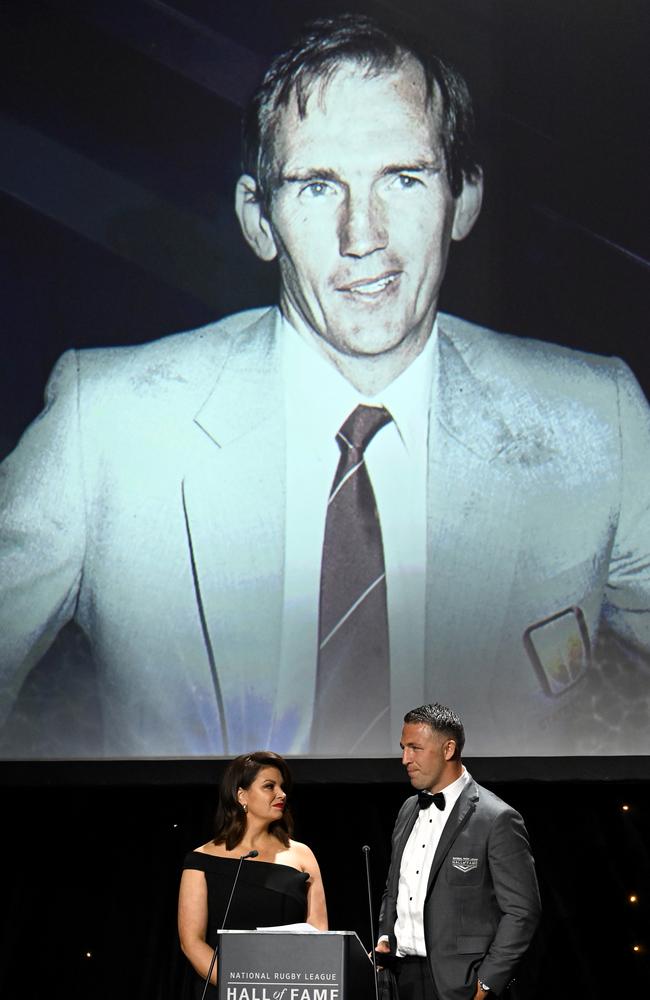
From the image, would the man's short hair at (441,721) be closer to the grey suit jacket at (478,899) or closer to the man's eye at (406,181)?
the grey suit jacket at (478,899)

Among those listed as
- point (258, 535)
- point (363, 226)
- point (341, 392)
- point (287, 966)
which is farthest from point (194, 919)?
point (363, 226)

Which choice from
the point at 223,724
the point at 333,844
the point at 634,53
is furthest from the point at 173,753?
the point at 634,53

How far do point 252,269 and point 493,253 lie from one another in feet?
3.14

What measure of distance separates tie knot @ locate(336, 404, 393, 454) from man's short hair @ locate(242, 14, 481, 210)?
917mm

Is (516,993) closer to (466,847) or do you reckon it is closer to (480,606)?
(480,606)

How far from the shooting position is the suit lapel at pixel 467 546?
15.4 ft

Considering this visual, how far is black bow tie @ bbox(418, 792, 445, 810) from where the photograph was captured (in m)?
3.21

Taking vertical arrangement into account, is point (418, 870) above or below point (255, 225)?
below

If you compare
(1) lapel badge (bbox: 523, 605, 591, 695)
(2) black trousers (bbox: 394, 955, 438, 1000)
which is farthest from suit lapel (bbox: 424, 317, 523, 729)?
(2) black trousers (bbox: 394, 955, 438, 1000)

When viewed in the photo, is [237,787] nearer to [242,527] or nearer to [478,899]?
[478,899]

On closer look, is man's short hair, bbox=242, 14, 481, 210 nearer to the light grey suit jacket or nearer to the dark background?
the dark background

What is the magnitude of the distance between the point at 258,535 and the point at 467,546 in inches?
31.4

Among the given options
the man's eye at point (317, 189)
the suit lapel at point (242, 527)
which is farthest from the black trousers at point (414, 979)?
the man's eye at point (317, 189)

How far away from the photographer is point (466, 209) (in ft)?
16.4
